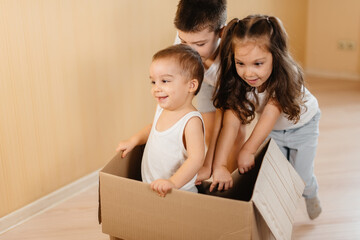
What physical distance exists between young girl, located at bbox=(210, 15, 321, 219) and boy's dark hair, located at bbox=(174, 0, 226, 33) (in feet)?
0.39

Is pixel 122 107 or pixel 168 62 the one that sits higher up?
pixel 168 62

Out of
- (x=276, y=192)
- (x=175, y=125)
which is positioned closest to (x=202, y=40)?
(x=175, y=125)

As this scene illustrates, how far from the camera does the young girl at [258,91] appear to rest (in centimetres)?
143

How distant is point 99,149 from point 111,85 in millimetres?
318

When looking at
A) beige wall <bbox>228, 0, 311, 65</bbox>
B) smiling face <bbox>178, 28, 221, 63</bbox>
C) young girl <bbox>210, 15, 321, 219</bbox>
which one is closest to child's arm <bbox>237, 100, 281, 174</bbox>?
young girl <bbox>210, 15, 321, 219</bbox>

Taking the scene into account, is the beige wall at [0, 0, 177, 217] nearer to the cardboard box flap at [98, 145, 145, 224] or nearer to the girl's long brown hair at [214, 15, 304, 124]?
the cardboard box flap at [98, 145, 145, 224]

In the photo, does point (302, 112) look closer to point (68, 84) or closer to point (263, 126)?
point (263, 126)

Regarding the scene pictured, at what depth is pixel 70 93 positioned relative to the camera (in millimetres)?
1950

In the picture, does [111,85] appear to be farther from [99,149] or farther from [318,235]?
[318,235]

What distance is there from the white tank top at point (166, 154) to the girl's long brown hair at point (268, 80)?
0.22 meters

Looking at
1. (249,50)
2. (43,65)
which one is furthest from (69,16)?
(249,50)

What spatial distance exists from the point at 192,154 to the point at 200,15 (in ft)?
1.78

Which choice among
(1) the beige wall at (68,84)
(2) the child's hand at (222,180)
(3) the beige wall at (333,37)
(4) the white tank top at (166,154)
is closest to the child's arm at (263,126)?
(2) the child's hand at (222,180)

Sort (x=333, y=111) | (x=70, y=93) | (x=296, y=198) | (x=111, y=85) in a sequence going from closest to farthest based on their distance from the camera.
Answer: (x=296, y=198) < (x=70, y=93) < (x=111, y=85) < (x=333, y=111)
